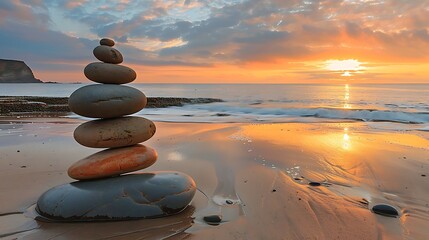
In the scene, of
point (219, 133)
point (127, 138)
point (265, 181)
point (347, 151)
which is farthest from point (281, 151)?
point (127, 138)

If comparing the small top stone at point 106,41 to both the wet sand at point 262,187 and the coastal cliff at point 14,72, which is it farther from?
the coastal cliff at point 14,72

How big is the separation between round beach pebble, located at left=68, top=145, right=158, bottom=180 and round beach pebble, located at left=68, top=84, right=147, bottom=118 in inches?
26.6

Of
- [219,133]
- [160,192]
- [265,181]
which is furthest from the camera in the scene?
[219,133]

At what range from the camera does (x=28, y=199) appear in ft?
18.2

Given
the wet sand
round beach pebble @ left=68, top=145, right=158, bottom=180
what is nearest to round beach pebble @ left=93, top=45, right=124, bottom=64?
round beach pebble @ left=68, top=145, right=158, bottom=180

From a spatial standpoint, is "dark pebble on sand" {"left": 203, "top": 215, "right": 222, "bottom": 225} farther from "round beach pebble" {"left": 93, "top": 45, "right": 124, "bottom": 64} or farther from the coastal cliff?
the coastal cliff

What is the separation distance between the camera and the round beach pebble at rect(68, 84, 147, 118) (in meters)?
5.56

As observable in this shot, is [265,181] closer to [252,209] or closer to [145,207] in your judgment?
[252,209]

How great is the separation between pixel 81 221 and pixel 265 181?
3.44 meters

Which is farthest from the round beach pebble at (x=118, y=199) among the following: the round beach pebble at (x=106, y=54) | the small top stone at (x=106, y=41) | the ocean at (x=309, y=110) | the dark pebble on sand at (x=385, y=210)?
the ocean at (x=309, y=110)

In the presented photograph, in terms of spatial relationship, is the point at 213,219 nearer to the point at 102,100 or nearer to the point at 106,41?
the point at 102,100

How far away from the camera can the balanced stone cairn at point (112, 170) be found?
191 inches

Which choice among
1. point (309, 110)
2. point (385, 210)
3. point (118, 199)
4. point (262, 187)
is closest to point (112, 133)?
point (118, 199)

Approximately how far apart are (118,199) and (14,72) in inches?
8311
